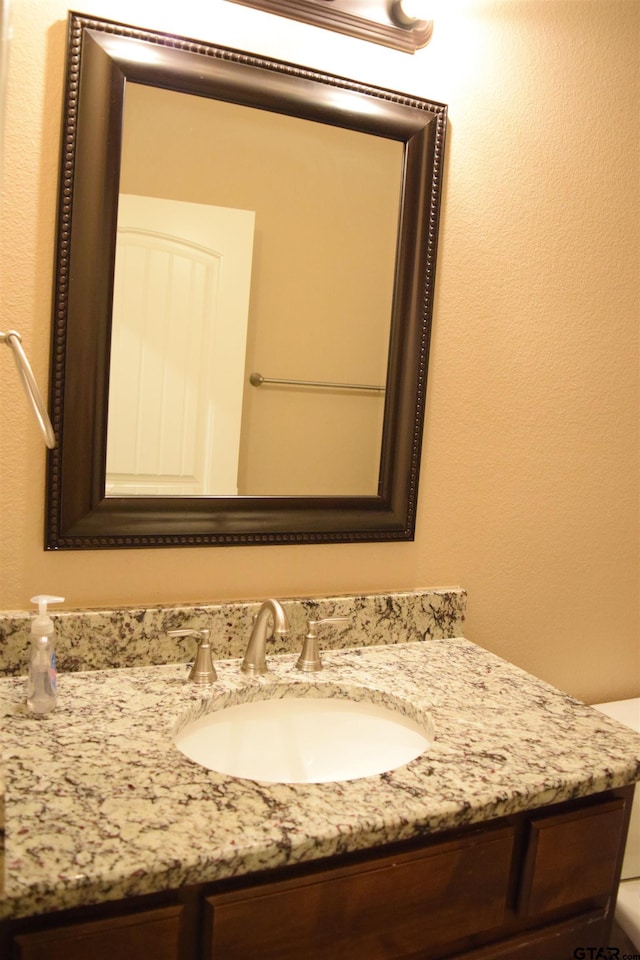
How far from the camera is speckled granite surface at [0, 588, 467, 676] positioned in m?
1.17

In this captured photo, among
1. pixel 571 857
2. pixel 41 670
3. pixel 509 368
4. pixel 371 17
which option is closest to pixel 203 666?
pixel 41 670

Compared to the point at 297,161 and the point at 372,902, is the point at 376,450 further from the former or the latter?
the point at 372,902

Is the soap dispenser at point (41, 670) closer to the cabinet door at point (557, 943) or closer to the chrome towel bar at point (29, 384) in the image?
the chrome towel bar at point (29, 384)

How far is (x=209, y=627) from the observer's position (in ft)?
4.17

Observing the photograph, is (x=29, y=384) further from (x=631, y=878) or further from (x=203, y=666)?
(x=631, y=878)

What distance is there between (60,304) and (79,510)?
308 mm

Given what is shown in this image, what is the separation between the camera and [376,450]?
1398 mm

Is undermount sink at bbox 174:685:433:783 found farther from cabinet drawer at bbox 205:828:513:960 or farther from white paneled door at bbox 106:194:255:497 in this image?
white paneled door at bbox 106:194:255:497

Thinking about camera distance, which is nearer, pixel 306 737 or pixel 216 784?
pixel 216 784

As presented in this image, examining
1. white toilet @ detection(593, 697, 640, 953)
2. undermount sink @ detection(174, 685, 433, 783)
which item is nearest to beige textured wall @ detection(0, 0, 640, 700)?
white toilet @ detection(593, 697, 640, 953)

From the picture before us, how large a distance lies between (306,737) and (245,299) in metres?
0.71

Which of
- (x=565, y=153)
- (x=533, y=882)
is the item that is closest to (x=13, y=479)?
(x=533, y=882)

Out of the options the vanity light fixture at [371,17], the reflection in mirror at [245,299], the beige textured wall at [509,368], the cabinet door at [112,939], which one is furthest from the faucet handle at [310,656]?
the vanity light fixture at [371,17]

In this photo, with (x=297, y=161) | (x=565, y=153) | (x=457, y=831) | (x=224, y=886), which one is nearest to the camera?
(x=224, y=886)
